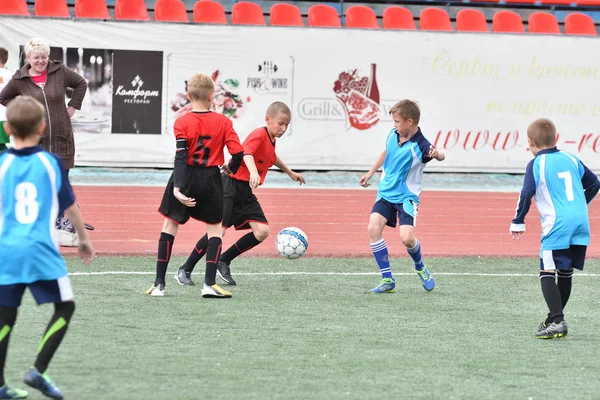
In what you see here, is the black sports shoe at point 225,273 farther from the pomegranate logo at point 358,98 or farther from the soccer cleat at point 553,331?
the pomegranate logo at point 358,98

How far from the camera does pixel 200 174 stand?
25.2 ft

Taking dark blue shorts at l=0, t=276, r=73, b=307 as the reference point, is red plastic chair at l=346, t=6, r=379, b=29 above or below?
above

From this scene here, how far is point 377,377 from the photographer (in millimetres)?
5453

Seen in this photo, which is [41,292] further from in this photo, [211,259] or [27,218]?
[211,259]

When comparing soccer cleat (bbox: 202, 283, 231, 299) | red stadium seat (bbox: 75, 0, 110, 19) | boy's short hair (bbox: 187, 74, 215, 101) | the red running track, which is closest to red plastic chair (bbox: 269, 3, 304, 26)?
red stadium seat (bbox: 75, 0, 110, 19)

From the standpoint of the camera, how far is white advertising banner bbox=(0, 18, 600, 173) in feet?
56.6

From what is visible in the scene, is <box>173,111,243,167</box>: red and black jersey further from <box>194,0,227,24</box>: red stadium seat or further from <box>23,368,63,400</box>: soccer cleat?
<box>194,0,227,24</box>: red stadium seat

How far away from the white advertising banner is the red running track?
5.07 ft

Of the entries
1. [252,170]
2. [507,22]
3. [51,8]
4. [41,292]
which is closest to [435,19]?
[507,22]

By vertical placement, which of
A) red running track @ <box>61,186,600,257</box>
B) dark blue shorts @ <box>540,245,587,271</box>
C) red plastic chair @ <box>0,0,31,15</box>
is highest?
red plastic chair @ <box>0,0,31,15</box>

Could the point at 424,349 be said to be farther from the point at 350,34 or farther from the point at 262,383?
the point at 350,34

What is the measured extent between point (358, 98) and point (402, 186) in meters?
9.61

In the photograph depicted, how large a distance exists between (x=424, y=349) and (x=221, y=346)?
4.18 ft

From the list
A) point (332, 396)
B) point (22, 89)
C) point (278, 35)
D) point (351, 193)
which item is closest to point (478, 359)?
point (332, 396)
